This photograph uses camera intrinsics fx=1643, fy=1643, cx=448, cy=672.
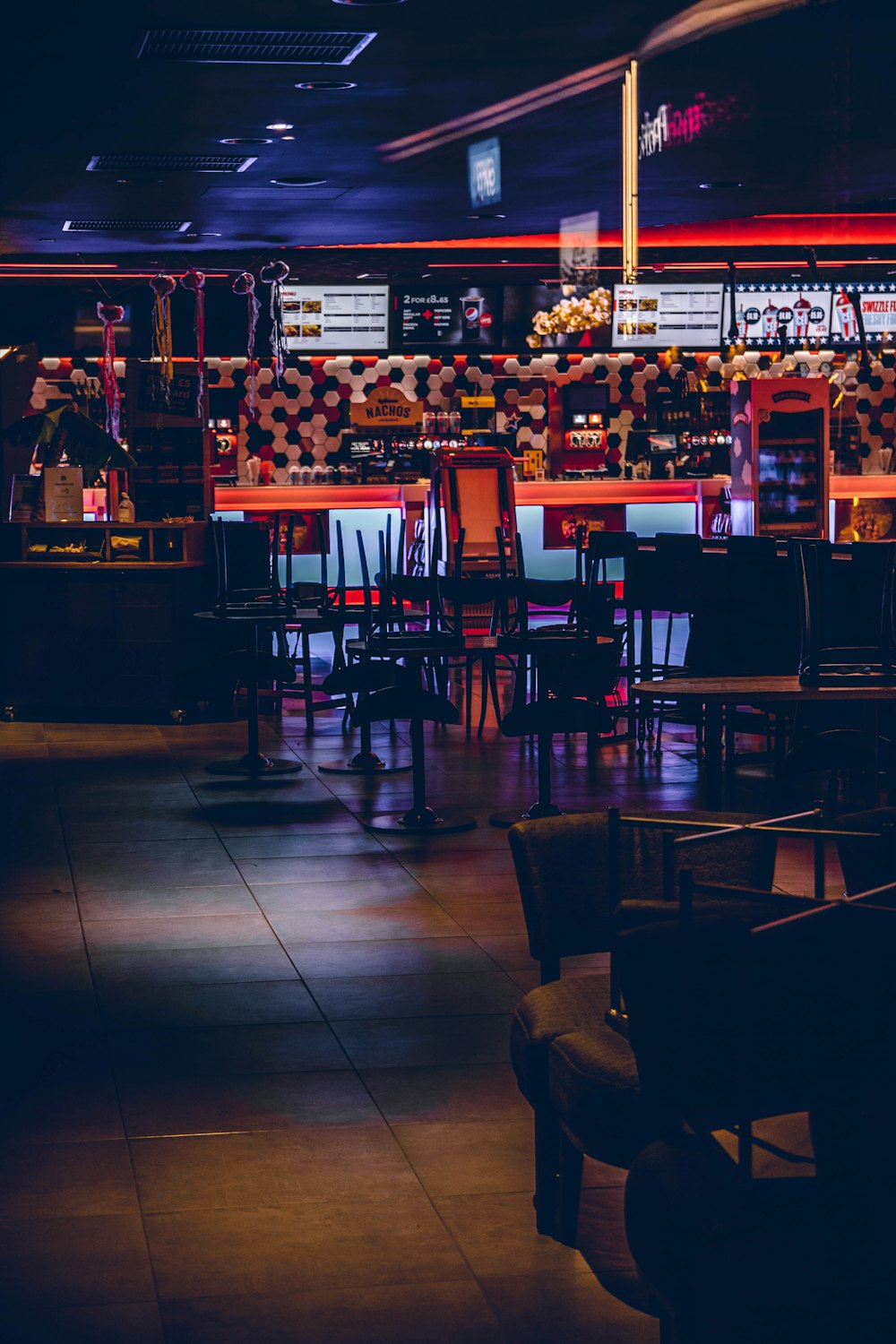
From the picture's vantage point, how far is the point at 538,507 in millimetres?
15633

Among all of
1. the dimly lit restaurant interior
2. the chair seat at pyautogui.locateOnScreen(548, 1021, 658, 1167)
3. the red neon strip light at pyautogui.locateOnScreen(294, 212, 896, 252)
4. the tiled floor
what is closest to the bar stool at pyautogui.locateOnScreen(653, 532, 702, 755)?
the dimly lit restaurant interior

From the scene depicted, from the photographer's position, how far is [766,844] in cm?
321

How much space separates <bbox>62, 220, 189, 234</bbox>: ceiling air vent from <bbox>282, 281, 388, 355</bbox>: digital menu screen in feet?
8.15

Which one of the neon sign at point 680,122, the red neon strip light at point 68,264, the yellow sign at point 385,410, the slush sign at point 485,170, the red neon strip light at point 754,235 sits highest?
the red neon strip light at point 754,235

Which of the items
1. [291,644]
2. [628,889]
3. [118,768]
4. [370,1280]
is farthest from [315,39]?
[291,644]

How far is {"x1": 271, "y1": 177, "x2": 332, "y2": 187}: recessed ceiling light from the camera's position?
10.9 m

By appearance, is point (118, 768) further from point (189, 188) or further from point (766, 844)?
point (766, 844)

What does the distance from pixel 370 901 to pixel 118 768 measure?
3.13 metres

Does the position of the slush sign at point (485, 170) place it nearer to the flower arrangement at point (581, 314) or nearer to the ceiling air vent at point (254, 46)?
the flower arrangement at point (581, 314)

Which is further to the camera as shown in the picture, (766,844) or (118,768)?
(118,768)

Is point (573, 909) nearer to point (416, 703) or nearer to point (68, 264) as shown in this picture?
point (416, 703)

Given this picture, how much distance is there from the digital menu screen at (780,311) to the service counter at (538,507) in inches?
58.3

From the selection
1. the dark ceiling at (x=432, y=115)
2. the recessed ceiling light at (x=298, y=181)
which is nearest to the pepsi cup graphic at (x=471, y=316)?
the dark ceiling at (x=432, y=115)

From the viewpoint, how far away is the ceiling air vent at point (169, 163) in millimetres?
10070
